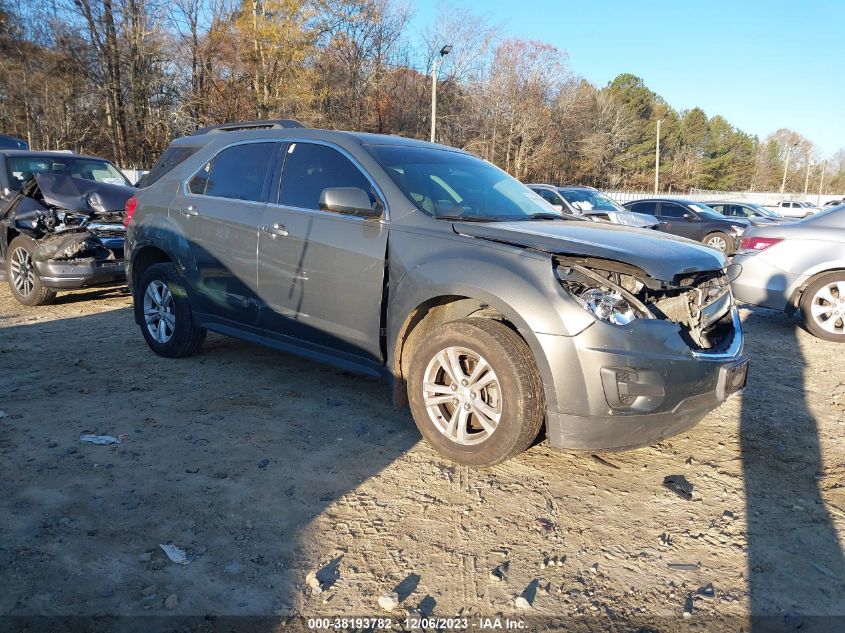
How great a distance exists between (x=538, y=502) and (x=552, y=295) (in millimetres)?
1061

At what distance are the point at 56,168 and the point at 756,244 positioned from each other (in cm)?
975

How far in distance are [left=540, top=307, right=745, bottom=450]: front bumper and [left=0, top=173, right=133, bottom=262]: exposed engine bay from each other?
257 inches

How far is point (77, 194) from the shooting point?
800 cm

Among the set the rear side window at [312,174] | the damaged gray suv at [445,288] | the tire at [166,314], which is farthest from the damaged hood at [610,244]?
the tire at [166,314]

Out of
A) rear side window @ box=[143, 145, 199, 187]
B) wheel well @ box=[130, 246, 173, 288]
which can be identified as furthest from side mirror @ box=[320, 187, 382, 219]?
wheel well @ box=[130, 246, 173, 288]

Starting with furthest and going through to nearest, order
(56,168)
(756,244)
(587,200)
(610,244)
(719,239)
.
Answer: (719,239)
(587,200)
(56,168)
(756,244)
(610,244)

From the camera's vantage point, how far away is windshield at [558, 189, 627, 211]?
15.9 meters

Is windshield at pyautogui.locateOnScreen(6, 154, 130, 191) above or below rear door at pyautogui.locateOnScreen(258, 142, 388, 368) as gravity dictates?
above

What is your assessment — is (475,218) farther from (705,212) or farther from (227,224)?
(705,212)

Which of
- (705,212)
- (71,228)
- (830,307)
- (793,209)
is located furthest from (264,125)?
(793,209)

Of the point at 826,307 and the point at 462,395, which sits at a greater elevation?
the point at 826,307

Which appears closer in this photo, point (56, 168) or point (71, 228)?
point (71, 228)

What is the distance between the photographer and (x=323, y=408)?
4.41 meters

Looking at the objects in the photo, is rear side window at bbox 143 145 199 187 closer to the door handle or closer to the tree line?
the door handle
